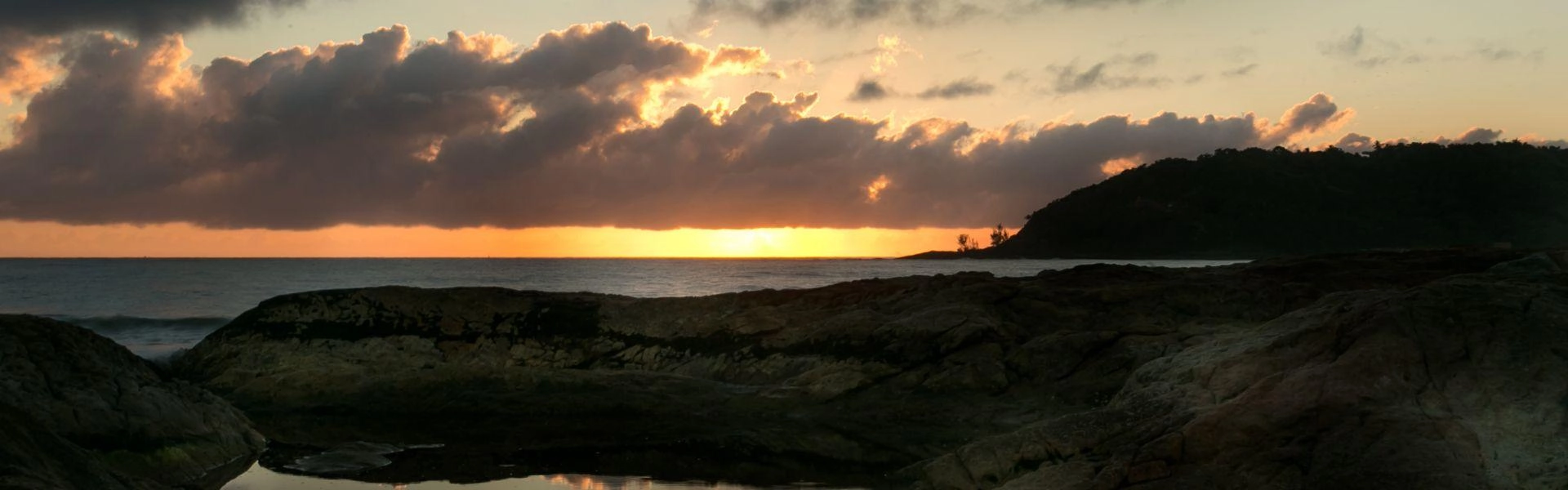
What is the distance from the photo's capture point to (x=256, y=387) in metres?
19.2

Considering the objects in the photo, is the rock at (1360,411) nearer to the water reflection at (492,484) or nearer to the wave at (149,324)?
the water reflection at (492,484)

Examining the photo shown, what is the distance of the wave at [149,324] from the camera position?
46.4 metres

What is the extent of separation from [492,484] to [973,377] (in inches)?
289

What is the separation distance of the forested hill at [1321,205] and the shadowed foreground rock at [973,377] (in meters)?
110

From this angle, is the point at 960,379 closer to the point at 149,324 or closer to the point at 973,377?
the point at 973,377

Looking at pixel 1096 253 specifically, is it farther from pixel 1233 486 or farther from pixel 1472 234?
pixel 1233 486

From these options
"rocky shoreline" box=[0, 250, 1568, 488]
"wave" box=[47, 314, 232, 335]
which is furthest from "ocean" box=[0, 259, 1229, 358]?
"rocky shoreline" box=[0, 250, 1568, 488]

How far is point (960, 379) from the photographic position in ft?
55.3

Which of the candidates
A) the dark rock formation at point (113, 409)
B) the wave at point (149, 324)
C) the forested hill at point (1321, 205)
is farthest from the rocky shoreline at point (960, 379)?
the forested hill at point (1321, 205)

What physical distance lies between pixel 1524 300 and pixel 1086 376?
6290mm

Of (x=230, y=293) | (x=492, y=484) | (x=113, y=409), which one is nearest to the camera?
(x=113, y=409)

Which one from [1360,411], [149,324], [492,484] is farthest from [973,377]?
[149,324]

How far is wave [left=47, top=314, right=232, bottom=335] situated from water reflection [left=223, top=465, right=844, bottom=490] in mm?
36892

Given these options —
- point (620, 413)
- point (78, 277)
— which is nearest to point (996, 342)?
point (620, 413)
